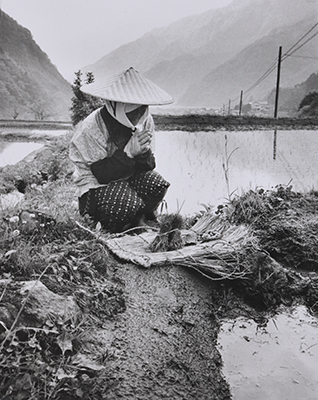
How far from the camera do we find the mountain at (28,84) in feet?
37.3

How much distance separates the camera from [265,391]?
7.89ft

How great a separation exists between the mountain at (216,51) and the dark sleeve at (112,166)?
67 centimetres

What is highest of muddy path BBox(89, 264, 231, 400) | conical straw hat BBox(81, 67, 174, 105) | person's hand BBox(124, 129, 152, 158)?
conical straw hat BBox(81, 67, 174, 105)

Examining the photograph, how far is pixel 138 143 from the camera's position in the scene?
3580 millimetres

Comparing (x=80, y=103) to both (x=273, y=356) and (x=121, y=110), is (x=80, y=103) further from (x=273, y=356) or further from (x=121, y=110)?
(x=273, y=356)

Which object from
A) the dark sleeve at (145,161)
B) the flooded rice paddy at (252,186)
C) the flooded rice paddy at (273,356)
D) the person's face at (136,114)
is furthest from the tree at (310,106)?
the flooded rice paddy at (273,356)

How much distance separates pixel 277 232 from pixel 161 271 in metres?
1.15

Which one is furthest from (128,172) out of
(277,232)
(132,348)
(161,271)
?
(132,348)

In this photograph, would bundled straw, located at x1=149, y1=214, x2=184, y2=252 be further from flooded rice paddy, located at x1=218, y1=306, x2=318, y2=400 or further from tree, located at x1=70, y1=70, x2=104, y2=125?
tree, located at x1=70, y1=70, x2=104, y2=125

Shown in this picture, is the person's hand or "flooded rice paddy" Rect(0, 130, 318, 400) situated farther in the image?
the person's hand

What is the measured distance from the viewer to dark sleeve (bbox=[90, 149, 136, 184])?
3.67m

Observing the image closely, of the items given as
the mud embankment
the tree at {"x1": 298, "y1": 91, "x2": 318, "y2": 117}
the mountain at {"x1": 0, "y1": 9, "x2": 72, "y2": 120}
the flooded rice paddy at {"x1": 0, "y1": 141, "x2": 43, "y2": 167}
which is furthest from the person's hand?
the tree at {"x1": 298, "y1": 91, "x2": 318, "y2": 117}

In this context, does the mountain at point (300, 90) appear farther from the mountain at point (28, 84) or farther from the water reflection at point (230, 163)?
the water reflection at point (230, 163)

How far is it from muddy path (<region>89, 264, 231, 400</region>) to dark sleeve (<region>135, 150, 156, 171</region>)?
35.8 inches
